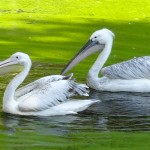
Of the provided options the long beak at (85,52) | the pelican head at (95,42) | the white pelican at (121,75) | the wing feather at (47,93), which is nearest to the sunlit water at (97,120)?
the wing feather at (47,93)

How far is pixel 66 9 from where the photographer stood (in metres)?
14.1

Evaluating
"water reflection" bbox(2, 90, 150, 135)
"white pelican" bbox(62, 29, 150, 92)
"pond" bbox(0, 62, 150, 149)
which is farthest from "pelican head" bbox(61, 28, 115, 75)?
"water reflection" bbox(2, 90, 150, 135)

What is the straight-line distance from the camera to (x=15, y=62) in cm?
679

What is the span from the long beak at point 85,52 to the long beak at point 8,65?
4.12ft

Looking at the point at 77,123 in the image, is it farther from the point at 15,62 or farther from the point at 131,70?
the point at 131,70

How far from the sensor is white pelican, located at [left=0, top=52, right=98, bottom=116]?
6602 millimetres

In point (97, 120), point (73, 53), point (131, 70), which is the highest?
point (131, 70)

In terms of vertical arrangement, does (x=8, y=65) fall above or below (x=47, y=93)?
above

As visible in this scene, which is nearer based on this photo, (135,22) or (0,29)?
(0,29)

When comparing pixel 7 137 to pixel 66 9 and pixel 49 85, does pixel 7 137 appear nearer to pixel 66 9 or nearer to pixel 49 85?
pixel 49 85

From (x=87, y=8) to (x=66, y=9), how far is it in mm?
535

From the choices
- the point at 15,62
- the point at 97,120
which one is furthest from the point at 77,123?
the point at 15,62

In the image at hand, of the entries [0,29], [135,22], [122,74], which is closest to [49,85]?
[122,74]

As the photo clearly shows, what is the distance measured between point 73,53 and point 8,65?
10.4ft
